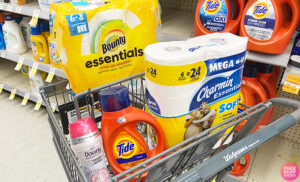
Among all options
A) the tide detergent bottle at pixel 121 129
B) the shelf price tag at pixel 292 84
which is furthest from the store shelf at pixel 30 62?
the shelf price tag at pixel 292 84

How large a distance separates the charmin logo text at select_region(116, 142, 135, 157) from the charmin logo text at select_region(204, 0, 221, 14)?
0.71 metres

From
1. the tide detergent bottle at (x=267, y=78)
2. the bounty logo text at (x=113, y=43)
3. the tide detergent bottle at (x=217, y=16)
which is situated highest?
Result: the tide detergent bottle at (x=217, y=16)

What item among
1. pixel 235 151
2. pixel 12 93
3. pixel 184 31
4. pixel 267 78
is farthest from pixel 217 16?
pixel 12 93

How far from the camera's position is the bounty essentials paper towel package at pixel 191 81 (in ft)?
2.07

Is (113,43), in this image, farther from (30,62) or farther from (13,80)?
(13,80)

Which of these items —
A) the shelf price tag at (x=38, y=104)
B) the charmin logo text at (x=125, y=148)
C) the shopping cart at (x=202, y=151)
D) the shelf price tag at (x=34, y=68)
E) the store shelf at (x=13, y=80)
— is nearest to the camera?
the shopping cart at (x=202, y=151)

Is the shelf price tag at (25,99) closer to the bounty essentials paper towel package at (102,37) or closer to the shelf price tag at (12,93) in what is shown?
the shelf price tag at (12,93)

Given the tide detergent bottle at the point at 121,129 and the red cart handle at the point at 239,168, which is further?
the red cart handle at the point at 239,168

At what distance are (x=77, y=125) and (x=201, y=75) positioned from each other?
0.35 meters

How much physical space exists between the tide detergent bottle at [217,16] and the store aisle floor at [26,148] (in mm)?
1302

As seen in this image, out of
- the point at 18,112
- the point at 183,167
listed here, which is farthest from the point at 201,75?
the point at 18,112

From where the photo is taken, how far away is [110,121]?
0.63 metres

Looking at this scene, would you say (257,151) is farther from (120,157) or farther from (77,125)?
(77,125)

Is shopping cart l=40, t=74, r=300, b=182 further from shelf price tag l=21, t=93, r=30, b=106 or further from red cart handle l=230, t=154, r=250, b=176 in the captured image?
shelf price tag l=21, t=93, r=30, b=106
